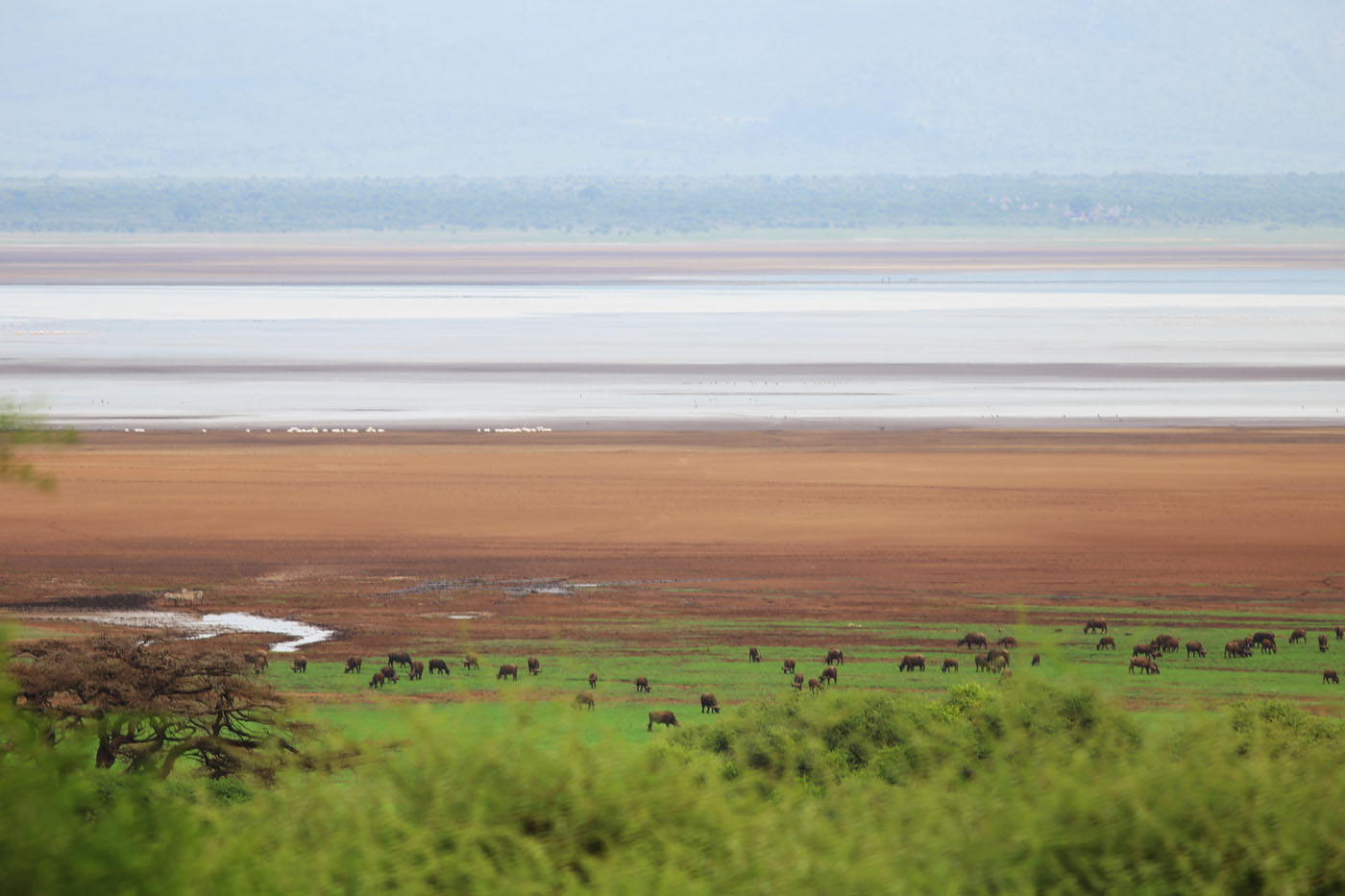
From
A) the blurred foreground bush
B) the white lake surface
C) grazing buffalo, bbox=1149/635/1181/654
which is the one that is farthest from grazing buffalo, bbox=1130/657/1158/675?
the white lake surface

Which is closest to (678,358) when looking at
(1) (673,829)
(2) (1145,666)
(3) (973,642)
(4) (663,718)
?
(3) (973,642)

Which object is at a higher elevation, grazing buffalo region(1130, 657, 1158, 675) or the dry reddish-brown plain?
the dry reddish-brown plain

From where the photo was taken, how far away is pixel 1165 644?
87.4ft

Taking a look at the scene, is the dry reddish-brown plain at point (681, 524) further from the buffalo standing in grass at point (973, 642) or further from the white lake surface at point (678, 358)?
the white lake surface at point (678, 358)

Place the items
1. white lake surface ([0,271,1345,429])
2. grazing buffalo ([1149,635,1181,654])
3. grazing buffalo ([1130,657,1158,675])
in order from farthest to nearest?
white lake surface ([0,271,1345,429])
grazing buffalo ([1149,635,1181,654])
grazing buffalo ([1130,657,1158,675])

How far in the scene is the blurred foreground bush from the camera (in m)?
8.79

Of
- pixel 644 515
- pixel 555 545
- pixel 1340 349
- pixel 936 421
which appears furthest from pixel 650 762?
pixel 1340 349

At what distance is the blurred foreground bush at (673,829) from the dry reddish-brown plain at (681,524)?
1717 cm

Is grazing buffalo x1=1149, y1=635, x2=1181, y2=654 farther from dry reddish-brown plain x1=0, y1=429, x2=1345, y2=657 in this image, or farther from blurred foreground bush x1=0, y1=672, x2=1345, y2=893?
blurred foreground bush x1=0, y1=672, x2=1345, y2=893

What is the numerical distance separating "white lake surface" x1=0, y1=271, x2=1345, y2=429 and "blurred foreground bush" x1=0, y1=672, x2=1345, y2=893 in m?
36.4

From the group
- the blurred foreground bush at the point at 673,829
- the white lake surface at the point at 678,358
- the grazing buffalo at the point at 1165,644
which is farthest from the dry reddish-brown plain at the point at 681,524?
the blurred foreground bush at the point at 673,829

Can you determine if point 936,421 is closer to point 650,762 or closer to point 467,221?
point 650,762

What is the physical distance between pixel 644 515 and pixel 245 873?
28355 millimetres

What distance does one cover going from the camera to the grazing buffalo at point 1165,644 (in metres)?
26.5
